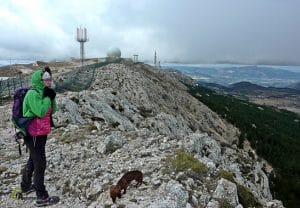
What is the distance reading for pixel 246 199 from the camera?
46.0 ft

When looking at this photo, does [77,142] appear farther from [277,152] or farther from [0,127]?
[277,152]

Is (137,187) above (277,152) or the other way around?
above

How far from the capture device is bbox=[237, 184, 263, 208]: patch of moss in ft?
45.3

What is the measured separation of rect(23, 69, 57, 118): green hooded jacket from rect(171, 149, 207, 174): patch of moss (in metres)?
5.74

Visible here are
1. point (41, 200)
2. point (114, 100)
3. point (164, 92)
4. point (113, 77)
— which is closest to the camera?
point (41, 200)

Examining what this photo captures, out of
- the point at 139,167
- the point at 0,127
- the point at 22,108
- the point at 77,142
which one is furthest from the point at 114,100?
the point at 22,108

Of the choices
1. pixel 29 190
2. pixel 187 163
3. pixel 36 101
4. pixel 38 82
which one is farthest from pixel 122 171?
pixel 38 82

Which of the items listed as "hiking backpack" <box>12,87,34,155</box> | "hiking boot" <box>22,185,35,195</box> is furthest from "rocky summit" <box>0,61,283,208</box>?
"hiking backpack" <box>12,87,34,155</box>

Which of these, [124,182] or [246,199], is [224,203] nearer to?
[246,199]

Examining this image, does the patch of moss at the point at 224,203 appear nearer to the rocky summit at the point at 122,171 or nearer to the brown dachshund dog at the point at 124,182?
the rocky summit at the point at 122,171

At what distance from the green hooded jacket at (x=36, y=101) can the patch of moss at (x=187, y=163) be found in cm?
574

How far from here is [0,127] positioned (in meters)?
25.0

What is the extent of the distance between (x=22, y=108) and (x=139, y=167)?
5403 mm

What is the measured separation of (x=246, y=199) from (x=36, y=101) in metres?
8.54
